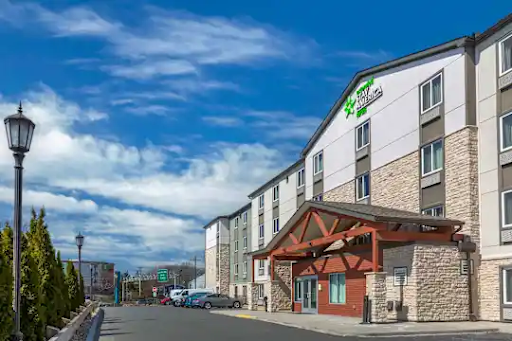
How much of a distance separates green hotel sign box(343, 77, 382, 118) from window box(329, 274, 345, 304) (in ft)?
29.2

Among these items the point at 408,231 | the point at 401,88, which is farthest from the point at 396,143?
the point at 408,231

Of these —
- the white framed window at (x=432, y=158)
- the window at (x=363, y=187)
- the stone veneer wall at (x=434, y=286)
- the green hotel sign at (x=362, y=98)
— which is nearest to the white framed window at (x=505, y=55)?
the white framed window at (x=432, y=158)

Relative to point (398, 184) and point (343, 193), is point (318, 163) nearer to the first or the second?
point (343, 193)

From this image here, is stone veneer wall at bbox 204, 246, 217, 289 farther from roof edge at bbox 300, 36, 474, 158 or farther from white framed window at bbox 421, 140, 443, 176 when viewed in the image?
white framed window at bbox 421, 140, 443, 176

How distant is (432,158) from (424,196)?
1693mm

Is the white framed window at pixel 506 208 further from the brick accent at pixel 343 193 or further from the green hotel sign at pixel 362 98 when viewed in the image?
the brick accent at pixel 343 193

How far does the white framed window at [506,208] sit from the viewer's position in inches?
909

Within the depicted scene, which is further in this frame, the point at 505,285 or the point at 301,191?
the point at 301,191

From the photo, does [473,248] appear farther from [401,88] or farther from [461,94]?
[401,88]

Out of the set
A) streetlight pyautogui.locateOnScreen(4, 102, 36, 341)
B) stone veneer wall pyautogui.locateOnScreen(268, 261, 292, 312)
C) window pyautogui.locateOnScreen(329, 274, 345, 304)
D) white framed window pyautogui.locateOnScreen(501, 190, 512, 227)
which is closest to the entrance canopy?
stone veneer wall pyautogui.locateOnScreen(268, 261, 292, 312)

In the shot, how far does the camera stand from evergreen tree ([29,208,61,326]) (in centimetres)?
1824

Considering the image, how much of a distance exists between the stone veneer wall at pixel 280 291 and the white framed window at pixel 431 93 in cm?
1506

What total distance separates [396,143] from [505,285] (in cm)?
955

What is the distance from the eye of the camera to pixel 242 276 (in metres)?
66.6
